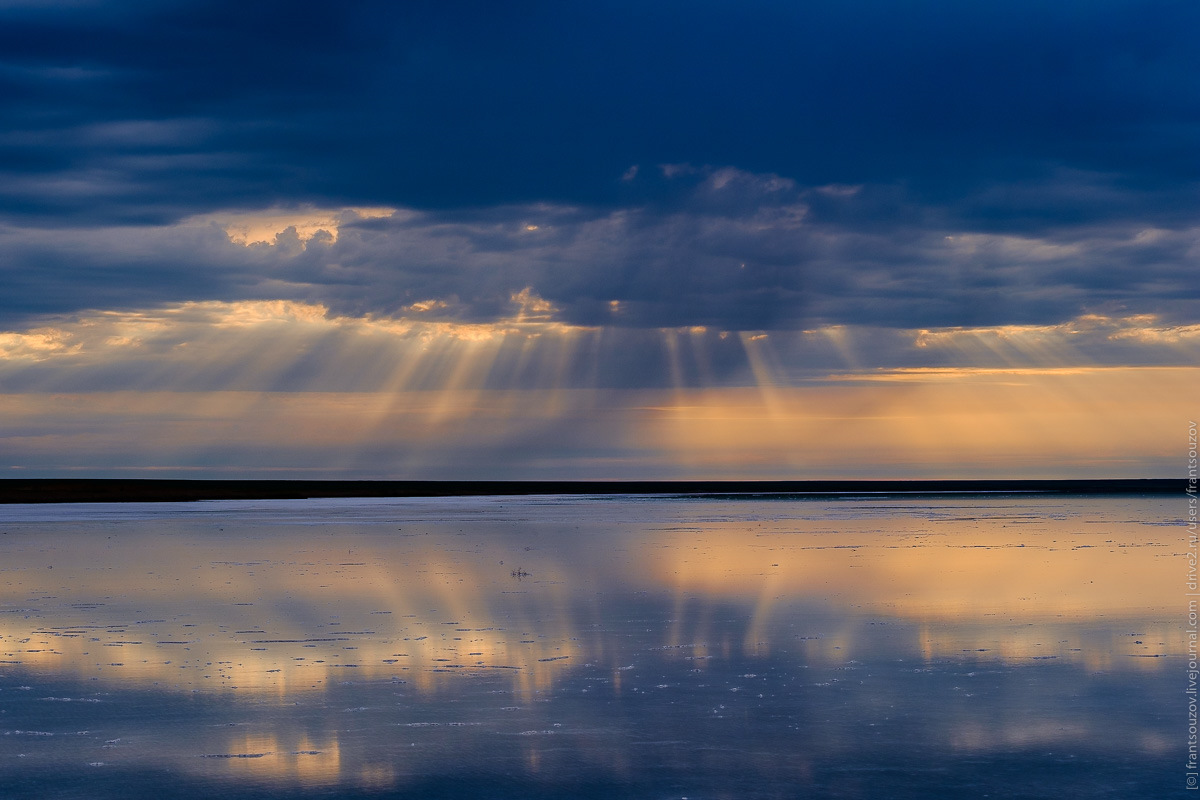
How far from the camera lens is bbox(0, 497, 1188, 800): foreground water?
908 cm

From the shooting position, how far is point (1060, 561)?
26.5m

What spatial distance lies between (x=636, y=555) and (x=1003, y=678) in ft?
56.0

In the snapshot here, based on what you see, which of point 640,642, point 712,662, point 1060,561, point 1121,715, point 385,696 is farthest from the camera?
point 1060,561

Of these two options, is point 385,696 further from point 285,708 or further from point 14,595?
point 14,595

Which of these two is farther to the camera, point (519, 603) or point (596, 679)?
point (519, 603)

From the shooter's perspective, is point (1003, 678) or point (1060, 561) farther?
point (1060, 561)

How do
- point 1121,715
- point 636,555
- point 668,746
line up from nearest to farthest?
1. point 668,746
2. point 1121,715
3. point 636,555

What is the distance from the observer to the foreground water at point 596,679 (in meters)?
9.08

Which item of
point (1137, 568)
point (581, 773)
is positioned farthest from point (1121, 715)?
point (1137, 568)

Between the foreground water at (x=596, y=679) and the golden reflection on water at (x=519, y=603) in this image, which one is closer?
the foreground water at (x=596, y=679)

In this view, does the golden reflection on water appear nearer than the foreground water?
No

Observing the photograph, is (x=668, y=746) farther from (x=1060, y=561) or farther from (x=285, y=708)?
(x=1060, y=561)

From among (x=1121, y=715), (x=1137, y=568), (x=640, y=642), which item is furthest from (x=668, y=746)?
(x=1137, y=568)

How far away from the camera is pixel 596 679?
12.8 m
